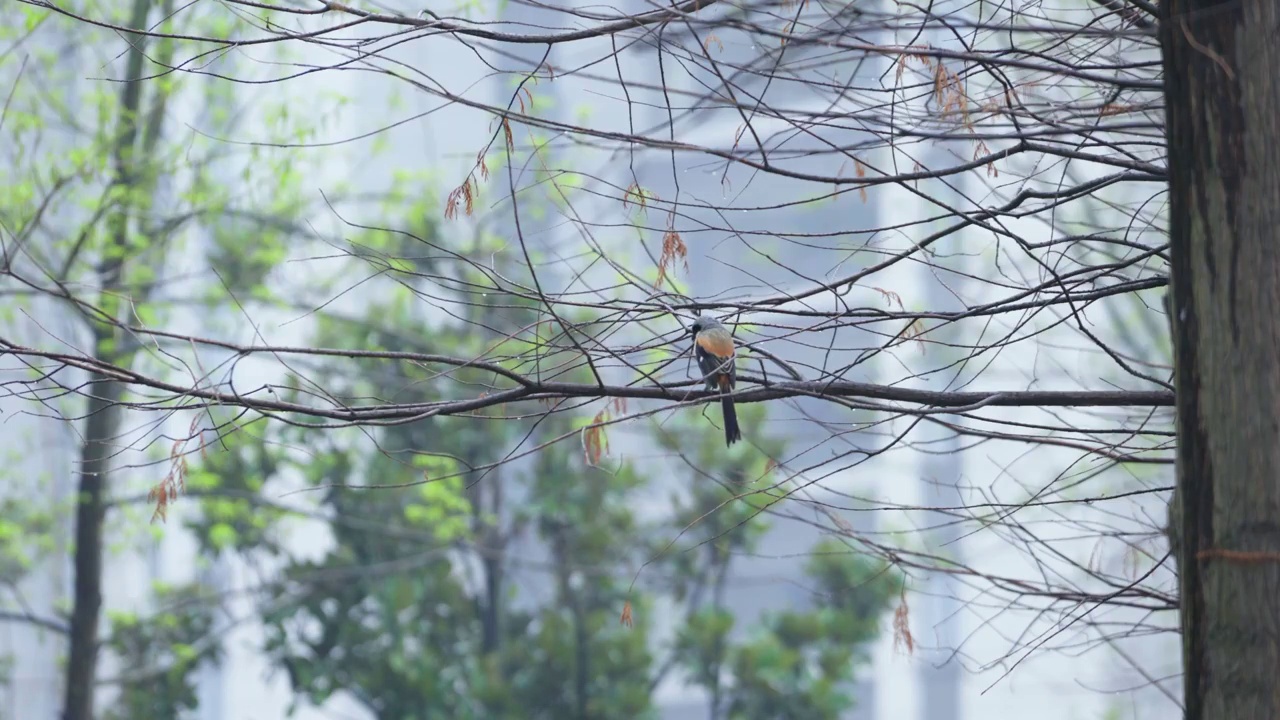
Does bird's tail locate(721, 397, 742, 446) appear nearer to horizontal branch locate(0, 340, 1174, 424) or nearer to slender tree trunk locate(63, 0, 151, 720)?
horizontal branch locate(0, 340, 1174, 424)

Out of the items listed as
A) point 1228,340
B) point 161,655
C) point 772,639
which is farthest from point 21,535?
point 1228,340

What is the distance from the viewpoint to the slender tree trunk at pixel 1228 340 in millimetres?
2387

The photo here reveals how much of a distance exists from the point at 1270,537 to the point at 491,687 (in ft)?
24.4

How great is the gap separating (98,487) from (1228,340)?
7.70 m

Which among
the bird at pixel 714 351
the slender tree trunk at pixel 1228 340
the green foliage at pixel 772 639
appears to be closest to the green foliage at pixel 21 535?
the green foliage at pixel 772 639

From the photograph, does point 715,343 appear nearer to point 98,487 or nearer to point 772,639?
point 98,487

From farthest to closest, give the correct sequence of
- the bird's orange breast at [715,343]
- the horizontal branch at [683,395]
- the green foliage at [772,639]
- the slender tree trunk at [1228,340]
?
the green foliage at [772,639] < the bird's orange breast at [715,343] < the horizontal branch at [683,395] < the slender tree trunk at [1228,340]

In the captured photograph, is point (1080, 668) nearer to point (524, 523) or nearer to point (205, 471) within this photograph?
point (524, 523)

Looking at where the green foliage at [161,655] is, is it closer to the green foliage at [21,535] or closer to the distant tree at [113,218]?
the distant tree at [113,218]

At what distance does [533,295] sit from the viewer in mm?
2881

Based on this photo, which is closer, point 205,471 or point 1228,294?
point 1228,294

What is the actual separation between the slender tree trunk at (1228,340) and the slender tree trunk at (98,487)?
7007 mm

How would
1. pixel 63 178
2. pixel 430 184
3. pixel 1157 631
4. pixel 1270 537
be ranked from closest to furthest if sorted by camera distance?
pixel 1270 537 < pixel 1157 631 < pixel 63 178 < pixel 430 184

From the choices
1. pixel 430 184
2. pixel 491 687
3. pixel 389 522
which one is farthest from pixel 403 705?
pixel 430 184
